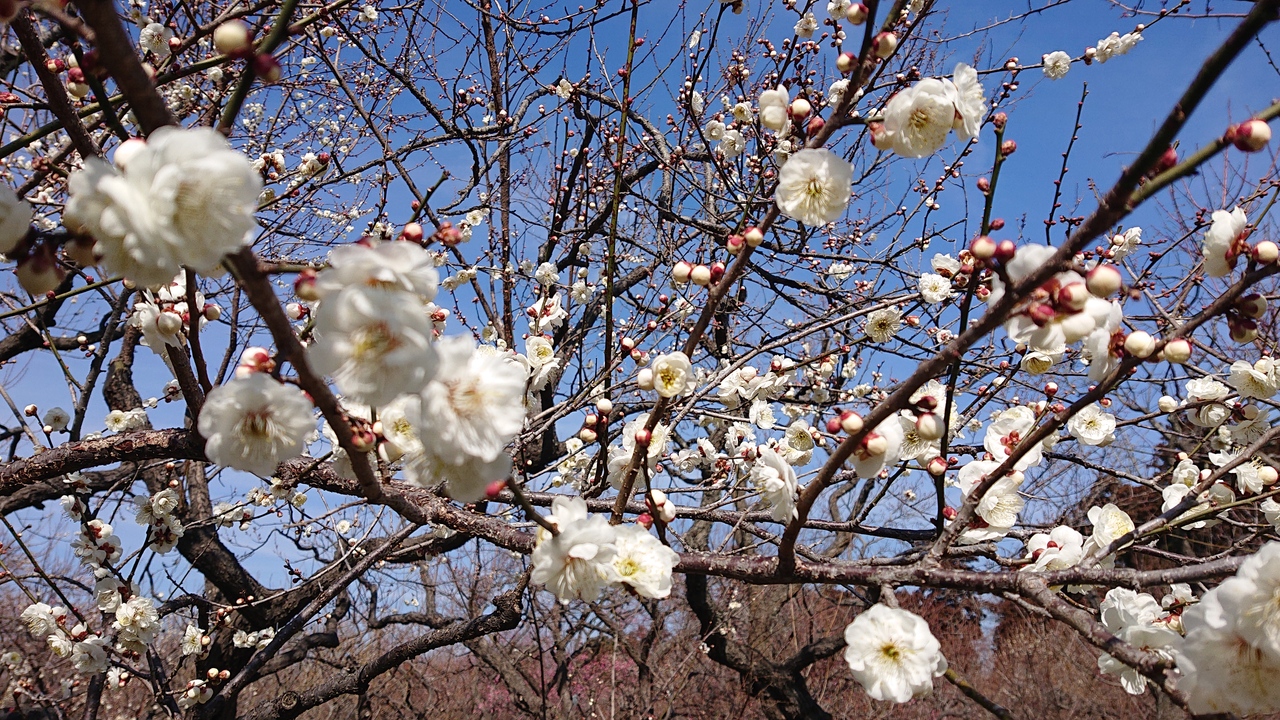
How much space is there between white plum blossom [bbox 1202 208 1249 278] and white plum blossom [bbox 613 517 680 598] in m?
1.23

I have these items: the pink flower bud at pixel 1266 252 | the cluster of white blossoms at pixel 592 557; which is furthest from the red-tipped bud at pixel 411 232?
the pink flower bud at pixel 1266 252

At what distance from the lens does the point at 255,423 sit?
1.06m

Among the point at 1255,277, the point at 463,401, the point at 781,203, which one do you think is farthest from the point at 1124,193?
the point at 463,401

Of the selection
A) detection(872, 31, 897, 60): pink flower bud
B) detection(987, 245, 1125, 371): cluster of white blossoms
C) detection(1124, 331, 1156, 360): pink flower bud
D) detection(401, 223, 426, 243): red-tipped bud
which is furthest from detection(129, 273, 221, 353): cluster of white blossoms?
detection(1124, 331, 1156, 360): pink flower bud

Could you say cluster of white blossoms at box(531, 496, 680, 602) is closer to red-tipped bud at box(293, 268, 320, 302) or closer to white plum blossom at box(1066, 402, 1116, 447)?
red-tipped bud at box(293, 268, 320, 302)

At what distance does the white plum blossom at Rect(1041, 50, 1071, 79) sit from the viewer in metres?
4.17

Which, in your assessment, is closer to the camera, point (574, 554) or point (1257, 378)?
point (574, 554)

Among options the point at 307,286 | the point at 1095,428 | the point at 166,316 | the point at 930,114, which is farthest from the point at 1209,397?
the point at 166,316

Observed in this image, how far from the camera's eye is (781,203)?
1.35 metres

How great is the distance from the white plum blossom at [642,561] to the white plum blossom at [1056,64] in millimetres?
4444

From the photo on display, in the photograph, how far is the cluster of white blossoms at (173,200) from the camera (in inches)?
30.3

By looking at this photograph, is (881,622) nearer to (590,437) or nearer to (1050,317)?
(1050,317)

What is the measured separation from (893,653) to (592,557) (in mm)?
622

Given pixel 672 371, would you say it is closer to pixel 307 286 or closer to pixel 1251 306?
pixel 307 286
